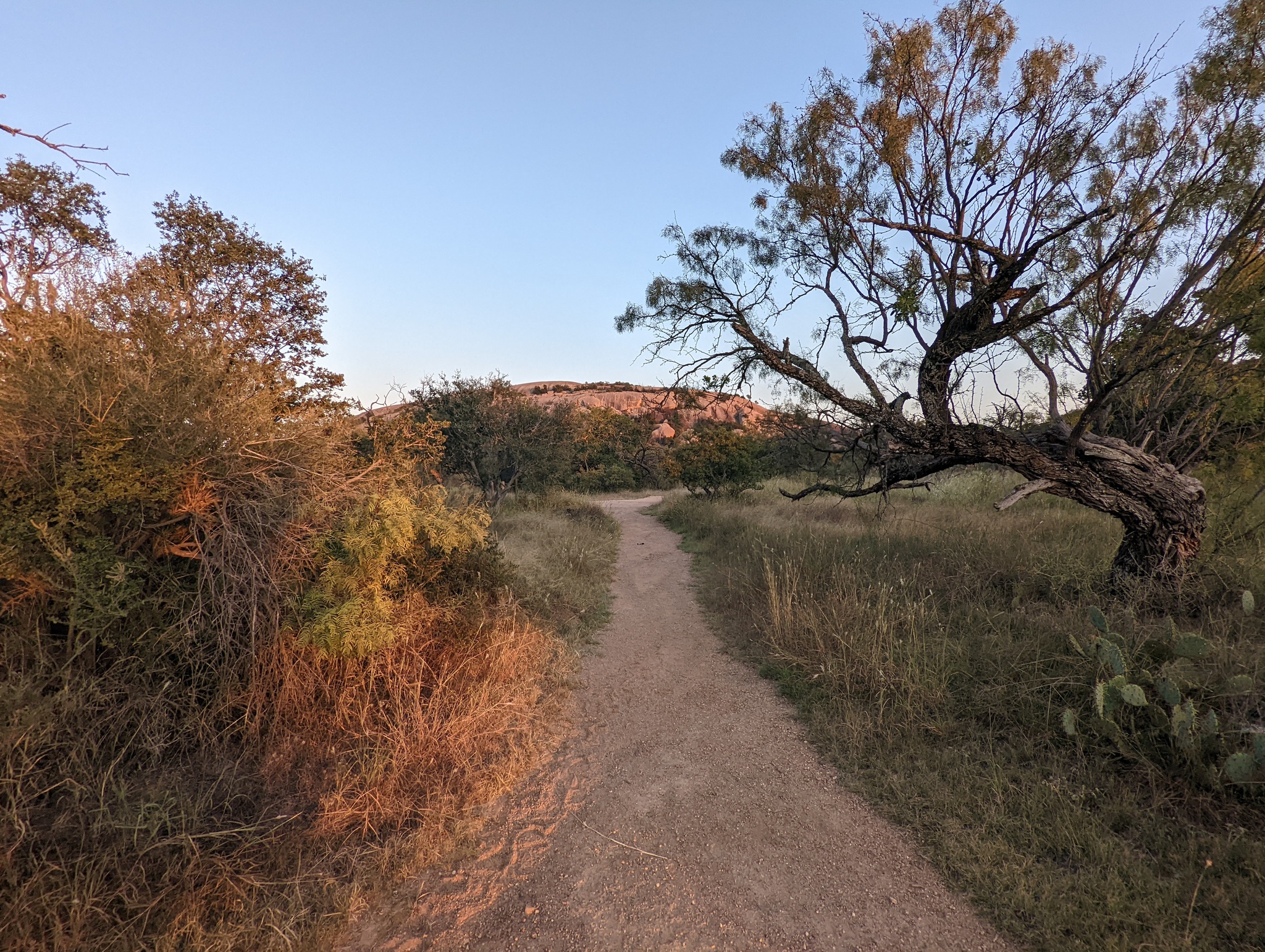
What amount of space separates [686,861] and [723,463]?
15246mm

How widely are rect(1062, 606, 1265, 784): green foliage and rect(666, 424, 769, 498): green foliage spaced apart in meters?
13.8

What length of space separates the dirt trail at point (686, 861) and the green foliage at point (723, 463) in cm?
1340

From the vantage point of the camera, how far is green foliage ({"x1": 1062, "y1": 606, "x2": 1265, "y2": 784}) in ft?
9.67

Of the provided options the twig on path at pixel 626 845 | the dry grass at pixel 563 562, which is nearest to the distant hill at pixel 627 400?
the dry grass at pixel 563 562

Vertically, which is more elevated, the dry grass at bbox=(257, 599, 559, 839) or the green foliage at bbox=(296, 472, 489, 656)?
the green foliage at bbox=(296, 472, 489, 656)

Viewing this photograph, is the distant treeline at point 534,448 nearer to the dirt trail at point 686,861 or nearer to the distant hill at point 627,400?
the dirt trail at point 686,861

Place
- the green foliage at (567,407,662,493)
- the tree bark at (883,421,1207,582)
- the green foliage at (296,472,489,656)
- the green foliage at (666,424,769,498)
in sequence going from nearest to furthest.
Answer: the green foliage at (296,472,489,656), the tree bark at (883,421,1207,582), the green foliage at (666,424,769,498), the green foliage at (567,407,662,493)

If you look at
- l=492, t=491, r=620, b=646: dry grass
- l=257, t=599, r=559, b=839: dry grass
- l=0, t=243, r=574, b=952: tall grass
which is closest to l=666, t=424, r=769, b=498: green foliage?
l=492, t=491, r=620, b=646: dry grass

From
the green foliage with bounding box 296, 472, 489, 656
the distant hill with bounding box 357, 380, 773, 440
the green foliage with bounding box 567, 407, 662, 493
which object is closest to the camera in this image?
the green foliage with bounding box 296, 472, 489, 656

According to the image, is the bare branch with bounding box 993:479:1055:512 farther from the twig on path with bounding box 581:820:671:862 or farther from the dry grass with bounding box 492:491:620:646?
the dry grass with bounding box 492:491:620:646

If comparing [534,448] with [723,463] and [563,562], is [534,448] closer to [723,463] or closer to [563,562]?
[723,463]

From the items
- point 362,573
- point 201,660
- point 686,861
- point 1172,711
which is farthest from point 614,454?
point 686,861

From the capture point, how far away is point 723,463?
1759 centimetres

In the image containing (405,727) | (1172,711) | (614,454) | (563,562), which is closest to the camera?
(1172,711)
